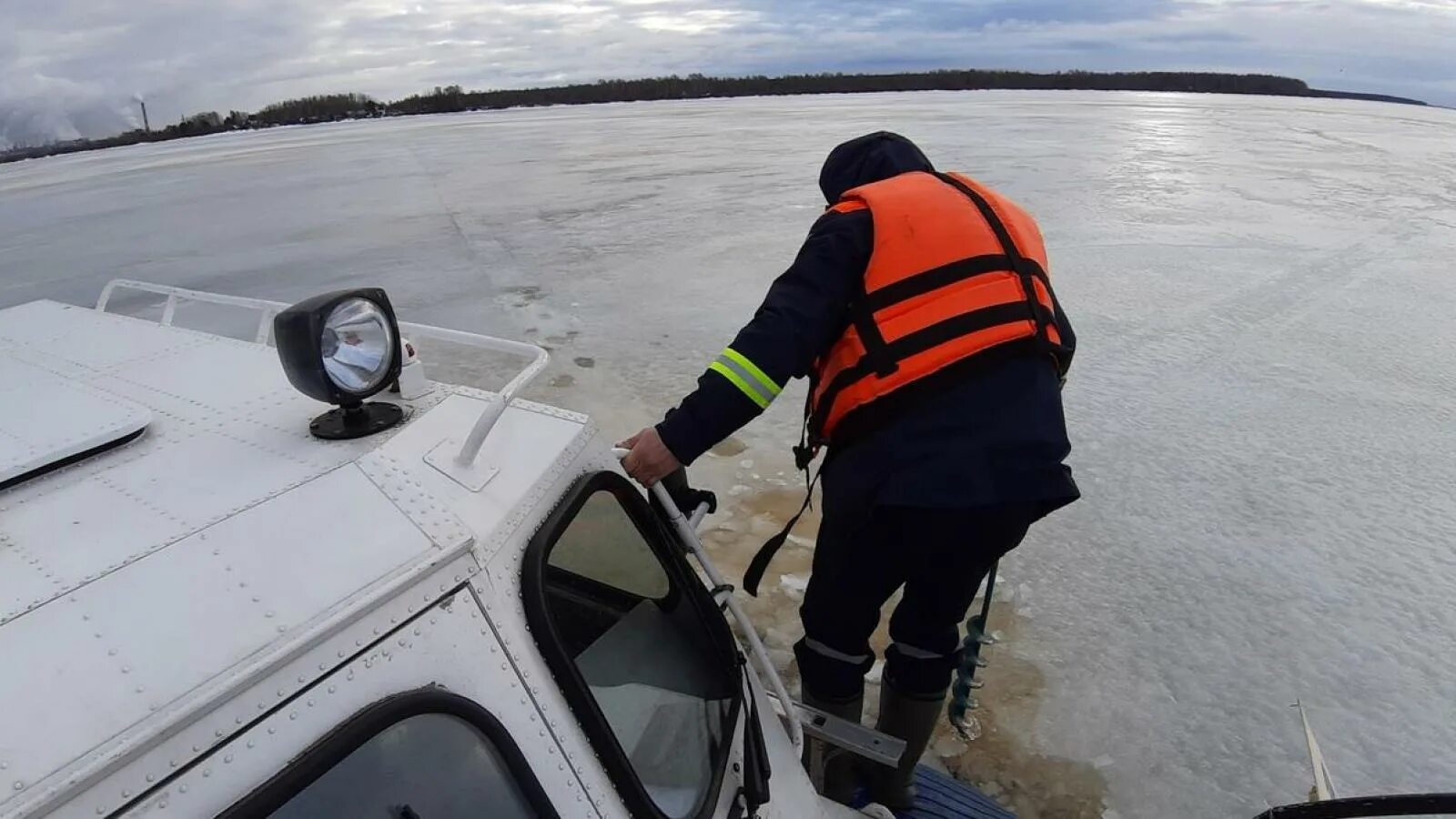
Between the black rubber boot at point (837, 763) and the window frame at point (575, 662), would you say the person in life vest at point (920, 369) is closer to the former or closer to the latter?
the window frame at point (575, 662)

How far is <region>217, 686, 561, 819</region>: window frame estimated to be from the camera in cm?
88

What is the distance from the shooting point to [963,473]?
1745 millimetres

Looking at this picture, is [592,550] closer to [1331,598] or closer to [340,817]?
[340,817]

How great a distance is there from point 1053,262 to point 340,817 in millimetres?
7409

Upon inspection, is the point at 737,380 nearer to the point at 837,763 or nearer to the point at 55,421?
the point at 837,763

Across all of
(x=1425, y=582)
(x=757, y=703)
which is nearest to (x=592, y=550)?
(x=757, y=703)

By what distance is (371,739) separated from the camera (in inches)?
38.3

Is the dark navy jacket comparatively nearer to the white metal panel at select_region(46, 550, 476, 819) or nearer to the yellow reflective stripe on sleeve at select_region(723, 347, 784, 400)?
the yellow reflective stripe on sleeve at select_region(723, 347, 784, 400)

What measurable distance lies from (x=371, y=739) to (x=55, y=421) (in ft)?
3.36

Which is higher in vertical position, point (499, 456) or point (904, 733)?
point (499, 456)

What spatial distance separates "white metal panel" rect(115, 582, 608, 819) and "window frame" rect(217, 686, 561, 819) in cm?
1

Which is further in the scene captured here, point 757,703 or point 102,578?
point 757,703

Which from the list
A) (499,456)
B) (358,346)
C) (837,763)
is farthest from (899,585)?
(358,346)

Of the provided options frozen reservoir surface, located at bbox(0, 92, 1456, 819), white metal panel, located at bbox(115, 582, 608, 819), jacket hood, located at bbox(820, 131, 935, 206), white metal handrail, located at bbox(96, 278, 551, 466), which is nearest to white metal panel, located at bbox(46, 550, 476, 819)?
white metal panel, located at bbox(115, 582, 608, 819)
